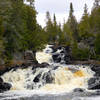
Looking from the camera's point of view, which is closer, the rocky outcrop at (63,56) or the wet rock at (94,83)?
the wet rock at (94,83)

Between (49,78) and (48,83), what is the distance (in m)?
0.90

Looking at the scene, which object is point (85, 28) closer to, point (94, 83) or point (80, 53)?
point (80, 53)

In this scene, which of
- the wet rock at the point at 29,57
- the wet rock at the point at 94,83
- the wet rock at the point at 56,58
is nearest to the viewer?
the wet rock at the point at 94,83

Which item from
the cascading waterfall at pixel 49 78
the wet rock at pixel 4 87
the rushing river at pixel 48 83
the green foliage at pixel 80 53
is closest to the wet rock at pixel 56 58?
the green foliage at pixel 80 53

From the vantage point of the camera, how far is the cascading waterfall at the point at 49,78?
25.9 meters

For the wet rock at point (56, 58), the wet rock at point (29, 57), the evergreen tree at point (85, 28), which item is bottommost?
the wet rock at point (56, 58)

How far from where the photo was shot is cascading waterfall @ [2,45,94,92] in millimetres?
25906

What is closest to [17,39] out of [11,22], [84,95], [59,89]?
[11,22]

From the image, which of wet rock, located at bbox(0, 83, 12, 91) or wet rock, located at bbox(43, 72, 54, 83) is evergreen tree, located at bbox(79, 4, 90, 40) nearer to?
wet rock, located at bbox(43, 72, 54, 83)

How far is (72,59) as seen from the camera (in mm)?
44375

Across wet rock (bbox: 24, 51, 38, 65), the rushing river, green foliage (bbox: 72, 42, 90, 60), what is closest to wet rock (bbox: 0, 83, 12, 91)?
A: the rushing river

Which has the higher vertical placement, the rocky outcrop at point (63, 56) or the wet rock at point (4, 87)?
the rocky outcrop at point (63, 56)

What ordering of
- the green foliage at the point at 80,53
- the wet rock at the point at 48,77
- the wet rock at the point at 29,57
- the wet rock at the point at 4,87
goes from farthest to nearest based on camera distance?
the green foliage at the point at 80,53 → the wet rock at the point at 29,57 → the wet rock at the point at 48,77 → the wet rock at the point at 4,87

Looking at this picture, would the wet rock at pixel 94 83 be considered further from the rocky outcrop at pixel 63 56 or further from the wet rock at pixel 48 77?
the rocky outcrop at pixel 63 56
